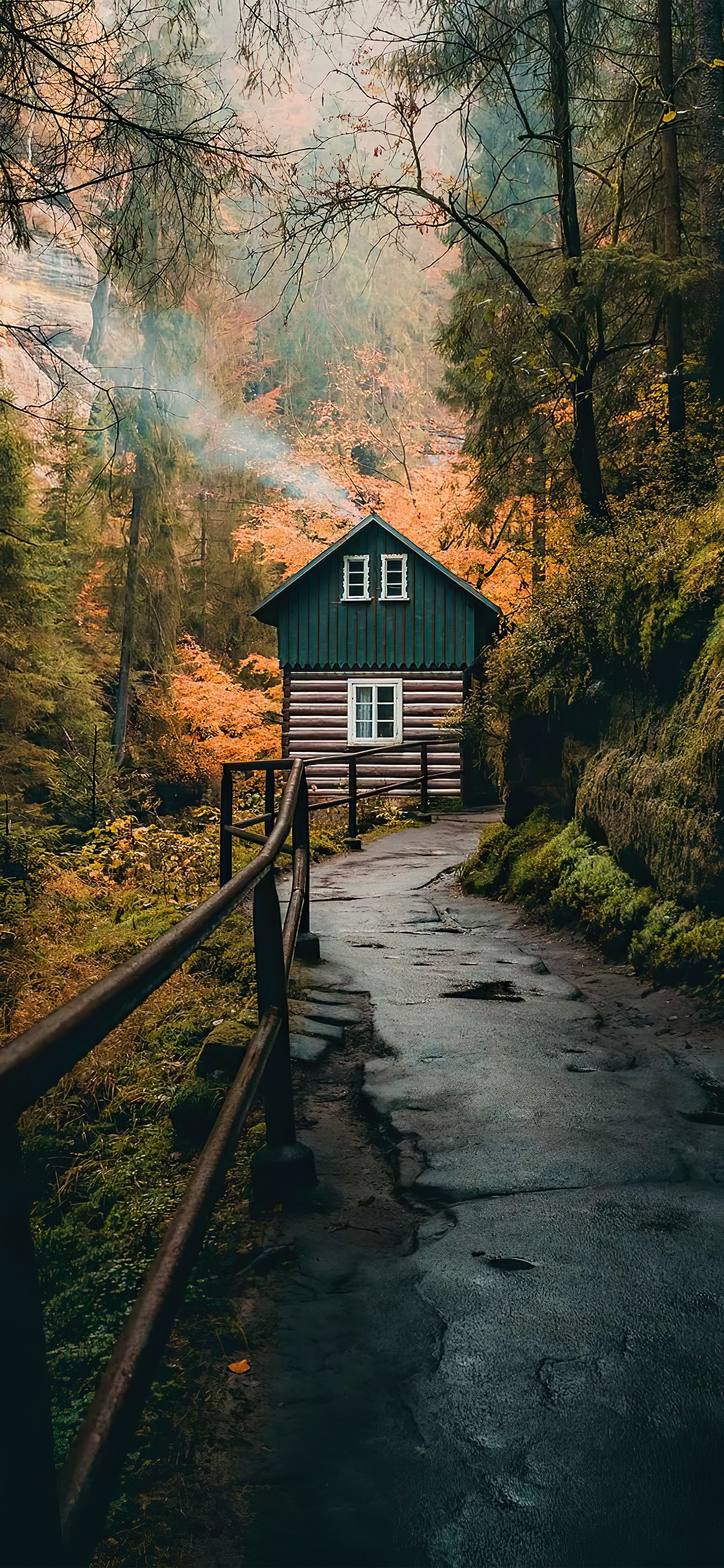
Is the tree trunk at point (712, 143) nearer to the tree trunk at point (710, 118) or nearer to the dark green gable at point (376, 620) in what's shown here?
the tree trunk at point (710, 118)

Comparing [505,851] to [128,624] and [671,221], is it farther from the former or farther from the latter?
[128,624]

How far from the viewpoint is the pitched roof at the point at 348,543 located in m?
21.9

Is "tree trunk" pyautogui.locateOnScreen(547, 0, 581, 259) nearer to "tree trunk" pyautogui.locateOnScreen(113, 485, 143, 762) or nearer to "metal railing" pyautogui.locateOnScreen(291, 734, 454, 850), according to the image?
"metal railing" pyautogui.locateOnScreen(291, 734, 454, 850)

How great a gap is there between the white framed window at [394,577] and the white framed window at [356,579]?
351mm

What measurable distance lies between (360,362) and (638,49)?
1164 inches

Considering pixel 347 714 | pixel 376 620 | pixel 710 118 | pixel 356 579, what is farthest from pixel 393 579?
pixel 710 118

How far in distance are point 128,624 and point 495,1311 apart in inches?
1085

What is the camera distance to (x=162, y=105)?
4.90m

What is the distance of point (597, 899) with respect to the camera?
25.5ft

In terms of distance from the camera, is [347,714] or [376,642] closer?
[376,642]

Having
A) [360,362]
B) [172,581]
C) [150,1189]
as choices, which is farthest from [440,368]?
[150,1189]

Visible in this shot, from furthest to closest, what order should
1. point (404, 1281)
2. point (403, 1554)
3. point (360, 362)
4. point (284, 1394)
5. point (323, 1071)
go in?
1. point (360, 362)
2. point (323, 1071)
3. point (404, 1281)
4. point (284, 1394)
5. point (403, 1554)

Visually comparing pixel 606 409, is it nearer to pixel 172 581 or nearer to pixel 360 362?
pixel 172 581

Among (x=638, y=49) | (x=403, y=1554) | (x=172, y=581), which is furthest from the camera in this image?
(x=172, y=581)
